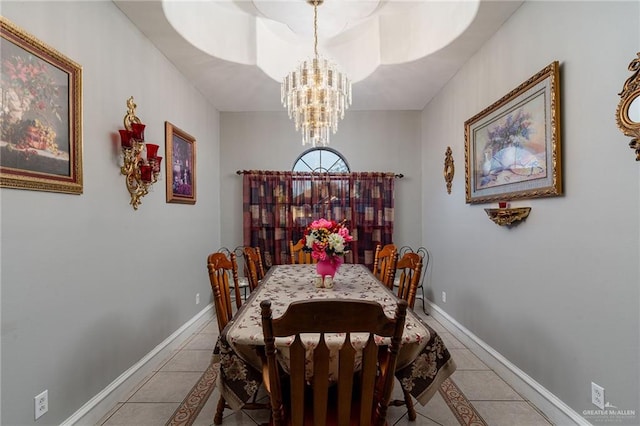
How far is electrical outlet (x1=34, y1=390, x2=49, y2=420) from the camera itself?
1539mm

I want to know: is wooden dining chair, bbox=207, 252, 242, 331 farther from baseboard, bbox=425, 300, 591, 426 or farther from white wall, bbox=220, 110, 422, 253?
white wall, bbox=220, 110, 422, 253

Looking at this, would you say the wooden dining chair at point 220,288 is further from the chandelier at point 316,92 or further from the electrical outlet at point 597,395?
the electrical outlet at point 597,395

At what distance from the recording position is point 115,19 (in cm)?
217

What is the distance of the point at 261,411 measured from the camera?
1997 mm

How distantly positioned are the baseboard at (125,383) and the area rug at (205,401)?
0.45 meters

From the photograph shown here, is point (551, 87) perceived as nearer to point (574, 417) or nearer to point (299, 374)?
point (574, 417)

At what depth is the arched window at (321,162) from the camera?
4.47m

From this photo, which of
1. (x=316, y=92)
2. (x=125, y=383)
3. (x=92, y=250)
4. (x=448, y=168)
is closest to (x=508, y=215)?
(x=448, y=168)

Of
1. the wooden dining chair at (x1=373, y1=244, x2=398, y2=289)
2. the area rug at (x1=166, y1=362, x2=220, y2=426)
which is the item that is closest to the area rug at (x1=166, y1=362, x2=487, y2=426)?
the area rug at (x1=166, y1=362, x2=220, y2=426)

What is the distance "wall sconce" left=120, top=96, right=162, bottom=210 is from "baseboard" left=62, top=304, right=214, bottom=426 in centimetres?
124

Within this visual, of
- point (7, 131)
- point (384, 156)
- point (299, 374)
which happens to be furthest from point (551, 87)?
point (7, 131)

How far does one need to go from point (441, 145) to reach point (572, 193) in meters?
2.07

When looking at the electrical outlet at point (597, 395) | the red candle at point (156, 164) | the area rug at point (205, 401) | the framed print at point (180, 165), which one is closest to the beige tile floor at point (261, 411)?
the area rug at point (205, 401)

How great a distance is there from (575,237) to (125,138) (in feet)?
9.75
